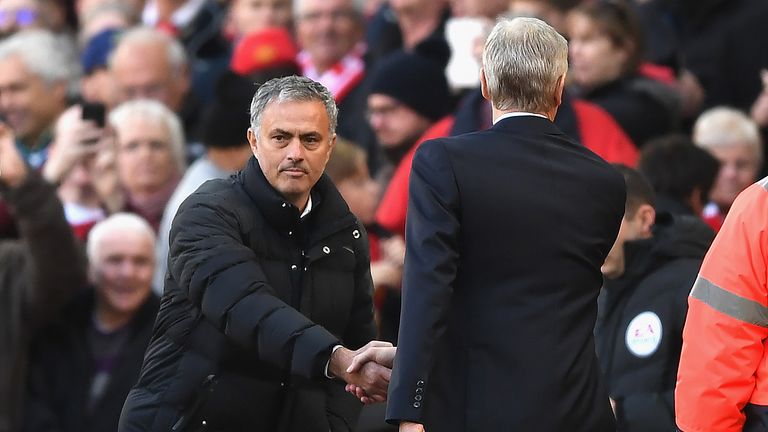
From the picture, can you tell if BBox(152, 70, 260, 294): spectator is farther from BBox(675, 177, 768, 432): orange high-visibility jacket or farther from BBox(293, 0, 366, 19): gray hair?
BBox(675, 177, 768, 432): orange high-visibility jacket

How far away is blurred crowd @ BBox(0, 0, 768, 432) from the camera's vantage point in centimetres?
839

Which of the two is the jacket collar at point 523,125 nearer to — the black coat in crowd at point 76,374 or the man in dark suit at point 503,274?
the man in dark suit at point 503,274

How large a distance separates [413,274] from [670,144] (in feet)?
10.3

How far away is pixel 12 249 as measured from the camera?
890 cm

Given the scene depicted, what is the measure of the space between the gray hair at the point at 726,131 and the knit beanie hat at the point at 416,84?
1.42 m

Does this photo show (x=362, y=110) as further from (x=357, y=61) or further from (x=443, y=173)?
(x=443, y=173)

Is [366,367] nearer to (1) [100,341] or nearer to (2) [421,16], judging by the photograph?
(1) [100,341]

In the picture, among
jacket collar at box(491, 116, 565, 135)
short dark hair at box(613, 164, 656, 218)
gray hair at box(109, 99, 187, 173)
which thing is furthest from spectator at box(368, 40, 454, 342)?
jacket collar at box(491, 116, 565, 135)

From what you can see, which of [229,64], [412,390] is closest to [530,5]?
[229,64]

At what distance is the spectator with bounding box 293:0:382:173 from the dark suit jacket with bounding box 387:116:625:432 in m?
5.11

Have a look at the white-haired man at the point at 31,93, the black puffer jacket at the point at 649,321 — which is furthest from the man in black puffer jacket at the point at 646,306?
the white-haired man at the point at 31,93

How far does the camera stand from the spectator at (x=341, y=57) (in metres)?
10.4

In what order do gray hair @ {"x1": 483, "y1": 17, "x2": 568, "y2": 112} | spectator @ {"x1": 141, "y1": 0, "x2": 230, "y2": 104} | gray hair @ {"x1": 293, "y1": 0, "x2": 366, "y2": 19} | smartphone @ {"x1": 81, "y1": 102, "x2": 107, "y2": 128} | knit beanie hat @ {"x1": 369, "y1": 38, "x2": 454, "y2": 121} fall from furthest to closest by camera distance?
spectator @ {"x1": 141, "y1": 0, "x2": 230, "y2": 104} → gray hair @ {"x1": 293, "y1": 0, "x2": 366, "y2": 19} → knit beanie hat @ {"x1": 369, "y1": 38, "x2": 454, "y2": 121} → smartphone @ {"x1": 81, "y1": 102, "x2": 107, "y2": 128} → gray hair @ {"x1": 483, "y1": 17, "x2": 568, "y2": 112}

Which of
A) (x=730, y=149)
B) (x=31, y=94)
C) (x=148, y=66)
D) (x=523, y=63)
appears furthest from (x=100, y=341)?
(x=523, y=63)
